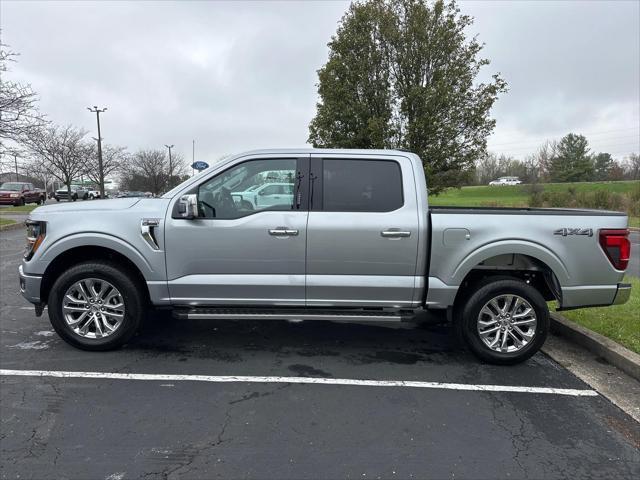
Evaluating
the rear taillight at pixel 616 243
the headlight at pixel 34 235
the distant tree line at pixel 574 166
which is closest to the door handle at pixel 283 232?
the headlight at pixel 34 235

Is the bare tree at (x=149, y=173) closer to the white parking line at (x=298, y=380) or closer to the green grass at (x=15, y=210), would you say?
the green grass at (x=15, y=210)

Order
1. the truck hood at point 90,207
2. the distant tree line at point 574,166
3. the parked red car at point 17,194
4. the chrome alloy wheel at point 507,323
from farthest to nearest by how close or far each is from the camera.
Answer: the distant tree line at point 574,166 < the parked red car at point 17,194 < the truck hood at point 90,207 < the chrome alloy wheel at point 507,323

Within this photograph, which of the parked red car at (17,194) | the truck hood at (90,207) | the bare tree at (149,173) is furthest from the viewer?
the bare tree at (149,173)

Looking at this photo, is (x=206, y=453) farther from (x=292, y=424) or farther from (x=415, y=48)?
(x=415, y=48)

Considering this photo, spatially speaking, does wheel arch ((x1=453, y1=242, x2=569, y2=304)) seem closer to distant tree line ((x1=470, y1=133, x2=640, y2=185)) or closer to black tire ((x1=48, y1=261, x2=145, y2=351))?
black tire ((x1=48, y1=261, x2=145, y2=351))

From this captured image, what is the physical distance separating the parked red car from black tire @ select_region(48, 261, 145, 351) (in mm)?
32304

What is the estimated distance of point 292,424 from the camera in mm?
3164

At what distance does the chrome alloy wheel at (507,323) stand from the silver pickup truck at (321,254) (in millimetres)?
11

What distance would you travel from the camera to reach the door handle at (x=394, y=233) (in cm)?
410

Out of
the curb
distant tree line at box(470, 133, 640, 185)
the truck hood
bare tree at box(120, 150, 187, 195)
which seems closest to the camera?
the curb

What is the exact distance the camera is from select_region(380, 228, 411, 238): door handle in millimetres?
4102

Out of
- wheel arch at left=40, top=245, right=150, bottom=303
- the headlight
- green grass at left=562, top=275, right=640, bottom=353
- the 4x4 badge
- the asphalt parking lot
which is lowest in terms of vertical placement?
the asphalt parking lot

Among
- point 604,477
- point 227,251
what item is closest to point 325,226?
point 227,251

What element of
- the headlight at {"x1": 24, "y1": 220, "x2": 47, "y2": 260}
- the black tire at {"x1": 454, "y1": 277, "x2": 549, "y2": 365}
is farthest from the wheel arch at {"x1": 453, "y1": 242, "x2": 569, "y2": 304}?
the headlight at {"x1": 24, "y1": 220, "x2": 47, "y2": 260}
